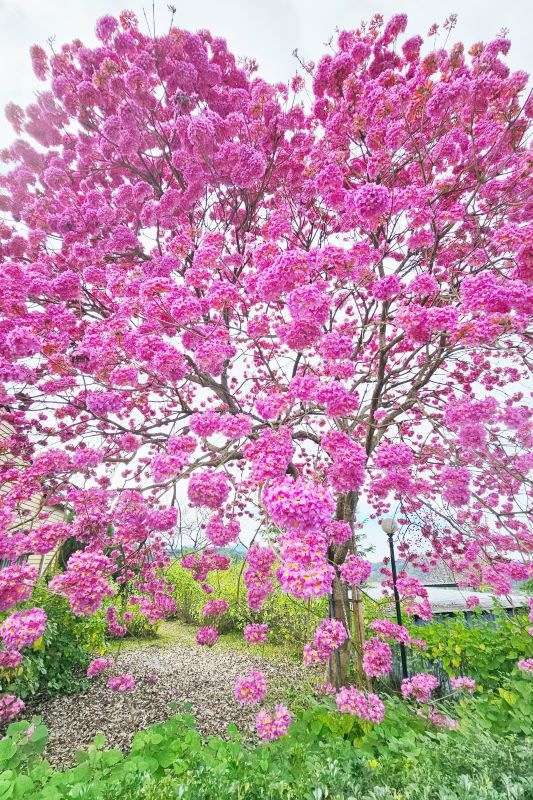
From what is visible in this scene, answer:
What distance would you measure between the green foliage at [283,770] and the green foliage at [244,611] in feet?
13.0

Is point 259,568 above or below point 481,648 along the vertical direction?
above

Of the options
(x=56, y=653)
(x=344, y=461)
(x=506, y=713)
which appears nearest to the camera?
A: (x=506, y=713)

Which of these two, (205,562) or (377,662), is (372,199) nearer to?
(205,562)

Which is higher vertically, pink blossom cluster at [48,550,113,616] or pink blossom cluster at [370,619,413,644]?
pink blossom cluster at [48,550,113,616]

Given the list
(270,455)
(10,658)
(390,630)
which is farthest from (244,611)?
(270,455)

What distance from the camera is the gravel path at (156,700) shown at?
15.3 ft

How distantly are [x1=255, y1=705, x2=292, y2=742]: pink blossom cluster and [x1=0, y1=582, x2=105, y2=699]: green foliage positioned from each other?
3.41 meters

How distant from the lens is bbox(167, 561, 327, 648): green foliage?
7762 mm

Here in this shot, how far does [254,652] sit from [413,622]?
11.3 feet

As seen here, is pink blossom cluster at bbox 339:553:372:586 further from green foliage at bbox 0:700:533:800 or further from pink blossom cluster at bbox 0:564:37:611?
pink blossom cluster at bbox 0:564:37:611

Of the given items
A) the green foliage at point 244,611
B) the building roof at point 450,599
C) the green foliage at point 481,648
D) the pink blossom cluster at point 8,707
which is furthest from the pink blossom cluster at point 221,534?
the building roof at point 450,599

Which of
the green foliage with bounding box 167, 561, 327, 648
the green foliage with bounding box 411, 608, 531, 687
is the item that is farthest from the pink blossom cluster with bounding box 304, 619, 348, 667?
the green foliage with bounding box 167, 561, 327, 648

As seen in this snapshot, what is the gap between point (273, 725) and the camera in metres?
2.96

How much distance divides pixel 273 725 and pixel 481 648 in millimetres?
3279
